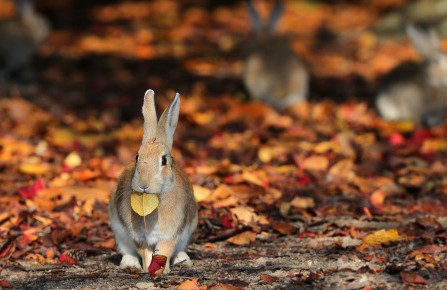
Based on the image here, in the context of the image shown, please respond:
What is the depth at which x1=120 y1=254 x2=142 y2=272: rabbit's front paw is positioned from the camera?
5965 millimetres

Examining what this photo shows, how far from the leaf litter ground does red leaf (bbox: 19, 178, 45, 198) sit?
0.10 ft

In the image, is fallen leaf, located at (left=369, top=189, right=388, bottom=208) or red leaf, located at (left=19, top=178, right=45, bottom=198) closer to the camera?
fallen leaf, located at (left=369, top=189, right=388, bottom=208)

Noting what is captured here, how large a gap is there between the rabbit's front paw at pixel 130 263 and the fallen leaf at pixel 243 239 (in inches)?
33.2

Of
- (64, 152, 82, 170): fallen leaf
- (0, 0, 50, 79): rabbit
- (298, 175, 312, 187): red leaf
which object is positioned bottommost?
(298, 175, 312, 187): red leaf

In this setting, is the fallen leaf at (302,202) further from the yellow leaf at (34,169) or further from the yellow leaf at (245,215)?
the yellow leaf at (34,169)

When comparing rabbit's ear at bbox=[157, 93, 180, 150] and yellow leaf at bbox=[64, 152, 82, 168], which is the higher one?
rabbit's ear at bbox=[157, 93, 180, 150]

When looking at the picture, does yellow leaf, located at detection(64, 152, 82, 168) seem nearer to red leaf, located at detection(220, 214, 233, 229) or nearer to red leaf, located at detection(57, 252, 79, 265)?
red leaf, located at detection(220, 214, 233, 229)

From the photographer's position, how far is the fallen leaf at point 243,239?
659 centimetres

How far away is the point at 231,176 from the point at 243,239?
156cm

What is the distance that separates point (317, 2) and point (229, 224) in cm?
1427

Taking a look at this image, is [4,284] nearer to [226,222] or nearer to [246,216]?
[226,222]

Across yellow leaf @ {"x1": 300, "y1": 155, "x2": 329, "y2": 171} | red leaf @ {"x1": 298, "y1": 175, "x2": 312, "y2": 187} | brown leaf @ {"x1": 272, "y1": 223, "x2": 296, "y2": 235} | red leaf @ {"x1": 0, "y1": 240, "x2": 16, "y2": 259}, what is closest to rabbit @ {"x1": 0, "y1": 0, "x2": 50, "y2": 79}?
yellow leaf @ {"x1": 300, "y1": 155, "x2": 329, "y2": 171}

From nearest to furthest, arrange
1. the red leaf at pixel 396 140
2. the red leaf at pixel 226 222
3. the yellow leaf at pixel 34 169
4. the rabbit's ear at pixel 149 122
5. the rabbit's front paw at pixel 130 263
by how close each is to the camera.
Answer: the rabbit's ear at pixel 149 122 < the rabbit's front paw at pixel 130 263 < the red leaf at pixel 226 222 < the yellow leaf at pixel 34 169 < the red leaf at pixel 396 140

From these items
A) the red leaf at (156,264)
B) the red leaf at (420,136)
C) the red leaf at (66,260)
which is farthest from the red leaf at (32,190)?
the red leaf at (420,136)
